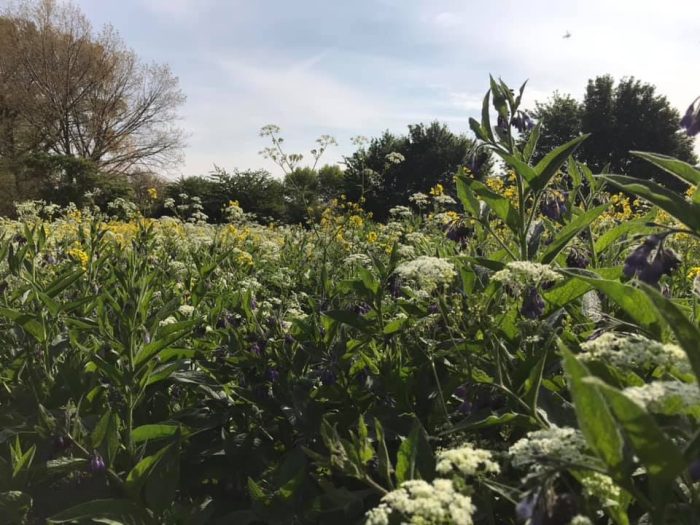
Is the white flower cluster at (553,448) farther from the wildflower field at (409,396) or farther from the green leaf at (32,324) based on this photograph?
the green leaf at (32,324)

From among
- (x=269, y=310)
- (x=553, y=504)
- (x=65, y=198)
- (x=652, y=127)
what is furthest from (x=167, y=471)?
(x=652, y=127)

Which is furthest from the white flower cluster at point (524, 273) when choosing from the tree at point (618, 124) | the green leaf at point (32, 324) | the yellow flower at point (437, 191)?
the tree at point (618, 124)

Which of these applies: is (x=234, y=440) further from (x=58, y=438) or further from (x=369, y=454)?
(x=369, y=454)

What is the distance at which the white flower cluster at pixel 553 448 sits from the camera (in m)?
0.98

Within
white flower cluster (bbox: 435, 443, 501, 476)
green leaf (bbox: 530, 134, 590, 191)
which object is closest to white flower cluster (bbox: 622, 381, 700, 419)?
white flower cluster (bbox: 435, 443, 501, 476)

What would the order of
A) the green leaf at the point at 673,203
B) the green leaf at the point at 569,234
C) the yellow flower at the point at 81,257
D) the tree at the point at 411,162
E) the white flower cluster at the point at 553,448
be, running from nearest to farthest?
the white flower cluster at the point at 553,448
the green leaf at the point at 673,203
the green leaf at the point at 569,234
the yellow flower at the point at 81,257
the tree at the point at 411,162

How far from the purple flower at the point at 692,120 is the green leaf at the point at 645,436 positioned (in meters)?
1.11

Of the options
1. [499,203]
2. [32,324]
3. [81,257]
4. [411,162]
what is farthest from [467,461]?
[411,162]

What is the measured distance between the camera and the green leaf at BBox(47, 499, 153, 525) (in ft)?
5.04

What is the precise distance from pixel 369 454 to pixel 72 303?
1666 mm

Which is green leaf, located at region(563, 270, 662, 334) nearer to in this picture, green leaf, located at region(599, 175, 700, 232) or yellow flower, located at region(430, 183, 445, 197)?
green leaf, located at region(599, 175, 700, 232)

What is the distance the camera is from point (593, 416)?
902 mm

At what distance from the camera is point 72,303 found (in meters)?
2.43

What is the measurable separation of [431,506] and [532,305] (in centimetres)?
102
